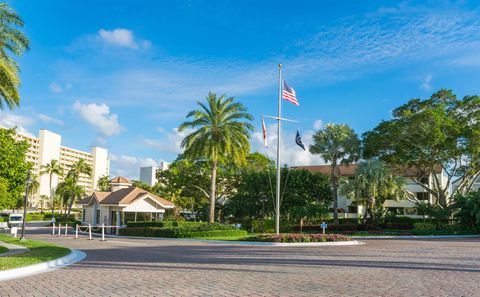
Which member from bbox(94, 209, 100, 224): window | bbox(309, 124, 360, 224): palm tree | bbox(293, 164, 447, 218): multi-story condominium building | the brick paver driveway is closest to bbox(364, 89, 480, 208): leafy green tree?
bbox(309, 124, 360, 224): palm tree

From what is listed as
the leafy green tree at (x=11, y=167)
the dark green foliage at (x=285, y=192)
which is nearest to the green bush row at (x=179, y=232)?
the leafy green tree at (x=11, y=167)

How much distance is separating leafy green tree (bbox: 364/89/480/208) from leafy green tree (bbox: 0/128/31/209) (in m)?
36.4

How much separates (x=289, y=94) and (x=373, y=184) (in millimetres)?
21150

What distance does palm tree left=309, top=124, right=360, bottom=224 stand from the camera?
4803cm

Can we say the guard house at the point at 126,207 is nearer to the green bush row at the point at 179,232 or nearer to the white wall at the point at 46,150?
the green bush row at the point at 179,232

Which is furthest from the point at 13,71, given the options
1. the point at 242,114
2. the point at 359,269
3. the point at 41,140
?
the point at 41,140

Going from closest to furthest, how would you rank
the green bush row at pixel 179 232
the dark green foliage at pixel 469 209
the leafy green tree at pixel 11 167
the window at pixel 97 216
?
the green bush row at pixel 179 232 → the leafy green tree at pixel 11 167 → the dark green foliage at pixel 469 209 → the window at pixel 97 216

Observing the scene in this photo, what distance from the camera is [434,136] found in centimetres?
4122

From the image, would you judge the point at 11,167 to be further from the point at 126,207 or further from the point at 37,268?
the point at 37,268

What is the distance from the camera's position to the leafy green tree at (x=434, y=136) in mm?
41688

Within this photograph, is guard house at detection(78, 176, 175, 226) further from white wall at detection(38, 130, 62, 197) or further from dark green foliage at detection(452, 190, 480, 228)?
white wall at detection(38, 130, 62, 197)

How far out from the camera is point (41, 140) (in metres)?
169

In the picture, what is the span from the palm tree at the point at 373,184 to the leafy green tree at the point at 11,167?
3324cm

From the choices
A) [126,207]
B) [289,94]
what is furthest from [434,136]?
[126,207]
